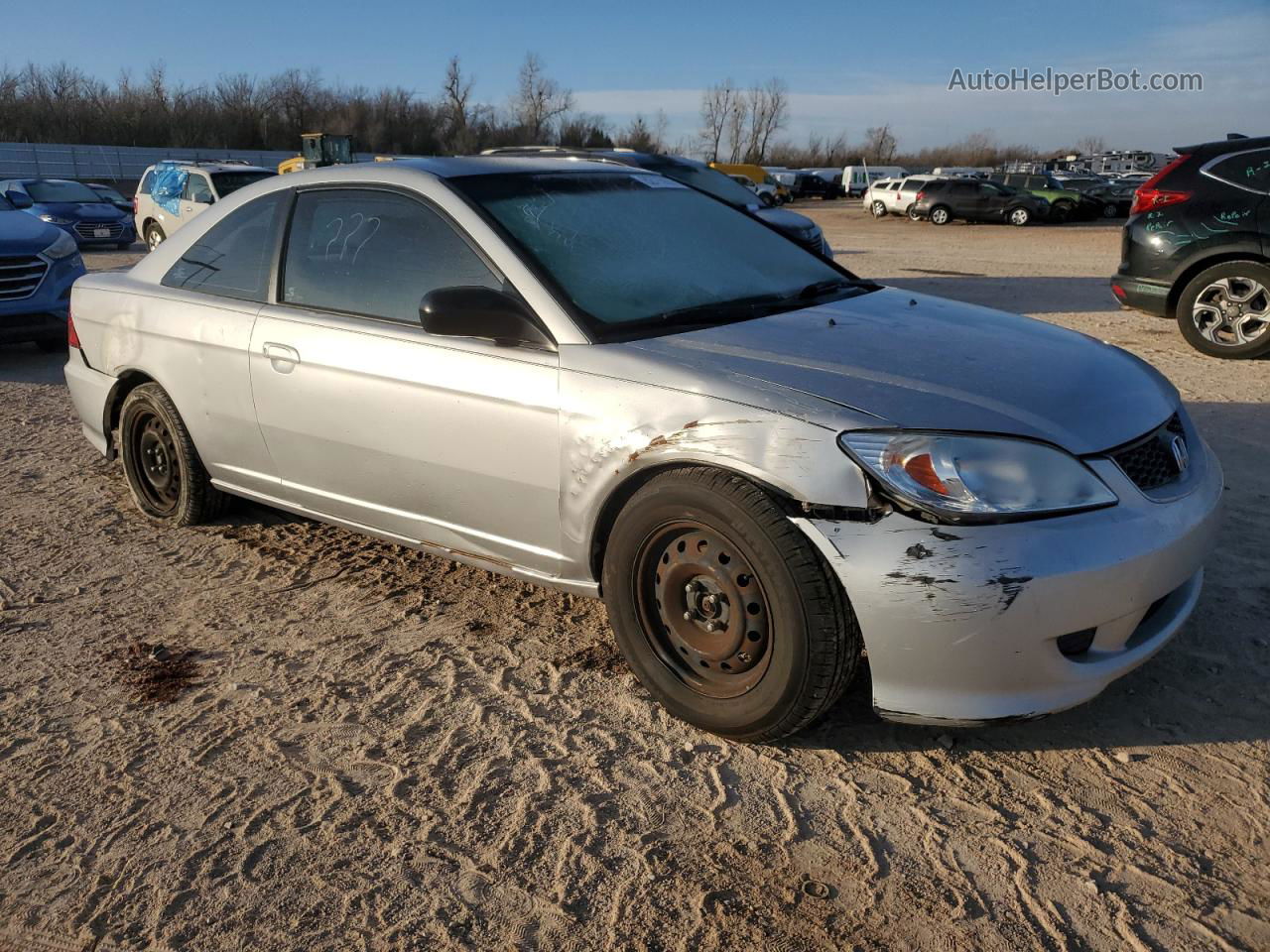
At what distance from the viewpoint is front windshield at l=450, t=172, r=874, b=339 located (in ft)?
10.8

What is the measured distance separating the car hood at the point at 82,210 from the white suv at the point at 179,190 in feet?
9.79

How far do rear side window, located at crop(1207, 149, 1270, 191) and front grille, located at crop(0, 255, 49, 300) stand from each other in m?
9.88

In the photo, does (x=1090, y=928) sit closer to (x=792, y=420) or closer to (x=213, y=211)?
(x=792, y=420)

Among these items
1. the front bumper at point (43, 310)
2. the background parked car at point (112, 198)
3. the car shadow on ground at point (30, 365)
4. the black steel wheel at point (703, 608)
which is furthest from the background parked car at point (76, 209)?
the black steel wheel at point (703, 608)

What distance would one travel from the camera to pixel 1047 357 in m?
3.17

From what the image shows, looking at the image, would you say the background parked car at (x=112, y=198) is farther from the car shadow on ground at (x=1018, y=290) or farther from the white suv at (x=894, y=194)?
the white suv at (x=894, y=194)

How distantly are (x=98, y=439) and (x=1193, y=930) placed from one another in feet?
Answer: 16.2

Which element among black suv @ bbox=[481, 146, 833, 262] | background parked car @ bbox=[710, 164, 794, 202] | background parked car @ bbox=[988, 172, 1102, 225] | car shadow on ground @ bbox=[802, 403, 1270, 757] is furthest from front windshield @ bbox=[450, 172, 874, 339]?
background parked car @ bbox=[710, 164, 794, 202]

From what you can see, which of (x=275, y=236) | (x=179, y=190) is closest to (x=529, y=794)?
(x=275, y=236)

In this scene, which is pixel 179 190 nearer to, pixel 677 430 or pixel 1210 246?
pixel 1210 246

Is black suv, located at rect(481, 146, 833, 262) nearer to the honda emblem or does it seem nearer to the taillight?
the taillight

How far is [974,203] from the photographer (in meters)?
31.8

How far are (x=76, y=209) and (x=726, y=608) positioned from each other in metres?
21.7

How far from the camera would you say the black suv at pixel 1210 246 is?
7.80 meters
